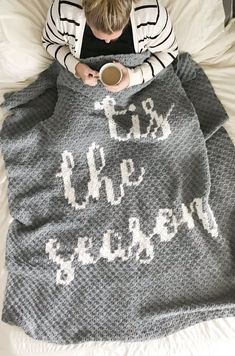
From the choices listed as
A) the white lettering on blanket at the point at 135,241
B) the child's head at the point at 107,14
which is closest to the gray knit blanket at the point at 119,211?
the white lettering on blanket at the point at 135,241

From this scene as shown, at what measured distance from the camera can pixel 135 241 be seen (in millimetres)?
1062

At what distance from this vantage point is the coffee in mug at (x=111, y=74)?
3.32 feet

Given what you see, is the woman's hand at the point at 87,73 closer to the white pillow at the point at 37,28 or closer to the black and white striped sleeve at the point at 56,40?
the black and white striped sleeve at the point at 56,40

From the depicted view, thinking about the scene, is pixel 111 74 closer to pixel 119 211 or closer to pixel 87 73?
pixel 87 73

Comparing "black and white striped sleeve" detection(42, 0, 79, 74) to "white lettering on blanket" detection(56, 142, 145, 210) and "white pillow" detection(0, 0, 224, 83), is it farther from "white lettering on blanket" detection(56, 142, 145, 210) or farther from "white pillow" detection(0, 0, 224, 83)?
"white lettering on blanket" detection(56, 142, 145, 210)

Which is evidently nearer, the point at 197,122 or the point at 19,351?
the point at 19,351

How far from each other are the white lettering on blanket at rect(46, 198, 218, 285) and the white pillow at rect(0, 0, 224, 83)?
439mm

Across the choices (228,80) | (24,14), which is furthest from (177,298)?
(24,14)

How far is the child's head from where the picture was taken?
86cm

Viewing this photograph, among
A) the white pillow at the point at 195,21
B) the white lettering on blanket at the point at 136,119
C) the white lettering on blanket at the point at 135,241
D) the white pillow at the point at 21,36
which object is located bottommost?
the white lettering on blanket at the point at 135,241

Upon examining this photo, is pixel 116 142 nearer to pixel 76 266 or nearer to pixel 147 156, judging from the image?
pixel 147 156

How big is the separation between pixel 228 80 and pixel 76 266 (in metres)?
0.63

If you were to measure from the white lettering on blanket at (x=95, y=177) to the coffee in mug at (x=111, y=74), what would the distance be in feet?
0.59

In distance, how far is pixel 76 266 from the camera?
1.05 metres
